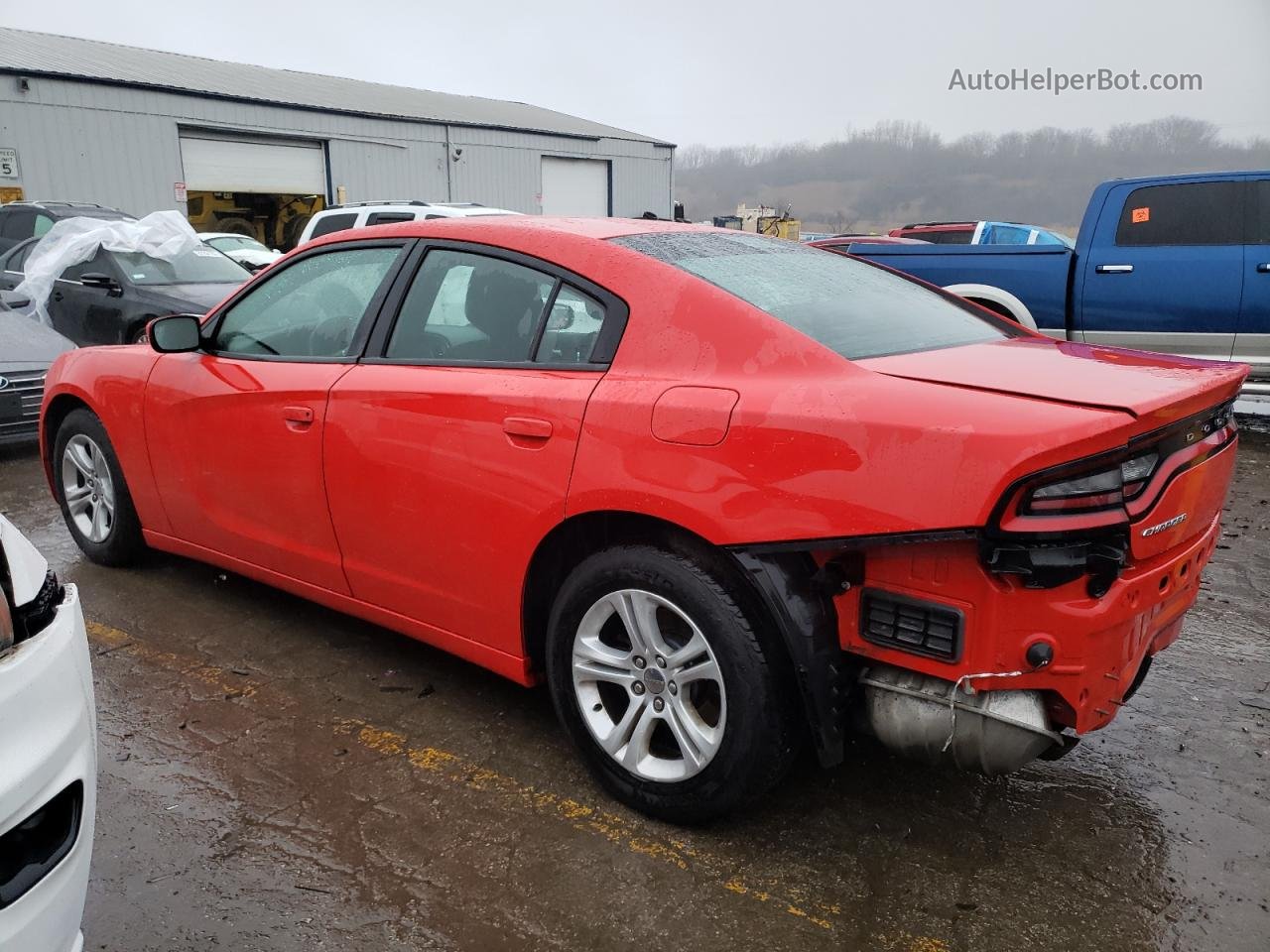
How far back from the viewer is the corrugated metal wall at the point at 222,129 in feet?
63.8

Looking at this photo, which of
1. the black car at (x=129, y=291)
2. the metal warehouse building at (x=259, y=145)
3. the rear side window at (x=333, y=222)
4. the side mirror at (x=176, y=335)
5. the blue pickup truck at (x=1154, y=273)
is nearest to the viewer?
the side mirror at (x=176, y=335)

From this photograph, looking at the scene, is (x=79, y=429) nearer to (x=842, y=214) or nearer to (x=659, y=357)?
(x=659, y=357)

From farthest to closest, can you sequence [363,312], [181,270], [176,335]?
1. [181,270]
2. [176,335]
3. [363,312]

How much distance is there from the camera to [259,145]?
23859mm

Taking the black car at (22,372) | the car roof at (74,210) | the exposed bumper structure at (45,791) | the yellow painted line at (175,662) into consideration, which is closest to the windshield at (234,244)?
the car roof at (74,210)

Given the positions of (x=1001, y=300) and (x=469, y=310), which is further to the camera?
(x=1001, y=300)

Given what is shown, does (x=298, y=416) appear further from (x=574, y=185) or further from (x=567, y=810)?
(x=574, y=185)

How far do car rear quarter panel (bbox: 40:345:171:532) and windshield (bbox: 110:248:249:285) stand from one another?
5.92 m

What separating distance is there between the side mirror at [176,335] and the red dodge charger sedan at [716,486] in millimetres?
238

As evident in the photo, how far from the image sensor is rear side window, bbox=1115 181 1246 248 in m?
7.47

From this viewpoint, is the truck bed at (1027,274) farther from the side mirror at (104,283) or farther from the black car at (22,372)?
the side mirror at (104,283)

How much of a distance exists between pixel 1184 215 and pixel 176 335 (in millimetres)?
7370

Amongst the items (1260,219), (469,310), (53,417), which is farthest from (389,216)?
(469,310)

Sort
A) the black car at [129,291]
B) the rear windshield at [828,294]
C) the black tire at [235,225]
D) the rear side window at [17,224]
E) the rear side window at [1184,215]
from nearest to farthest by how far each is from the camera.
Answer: the rear windshield at [828,294]
the rear side window at [1184,215]
the black car at [129,291]
the rear side window at [17,224]
the black tire at [235,225]
